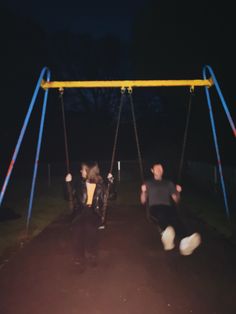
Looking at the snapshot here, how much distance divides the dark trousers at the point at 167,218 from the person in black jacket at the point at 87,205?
0.85 metres

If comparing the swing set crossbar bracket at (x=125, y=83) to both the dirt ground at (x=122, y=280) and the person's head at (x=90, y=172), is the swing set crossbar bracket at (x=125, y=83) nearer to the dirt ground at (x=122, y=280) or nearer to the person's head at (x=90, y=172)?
the person's head at (x=90, y=172)

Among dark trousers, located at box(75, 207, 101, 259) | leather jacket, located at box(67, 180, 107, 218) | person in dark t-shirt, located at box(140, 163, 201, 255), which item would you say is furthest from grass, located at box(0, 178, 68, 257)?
person in dark t-shirt, located at box(140, 163, 201, 255)

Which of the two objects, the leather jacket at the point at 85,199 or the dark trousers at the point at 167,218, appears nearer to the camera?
the dark trousers at the point at 167,218

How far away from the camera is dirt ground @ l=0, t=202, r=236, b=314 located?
13.6 ft

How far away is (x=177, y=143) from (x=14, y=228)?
20.2 metres

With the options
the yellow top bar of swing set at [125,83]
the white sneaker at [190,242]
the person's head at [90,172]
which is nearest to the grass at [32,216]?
the person's head at [90,172]

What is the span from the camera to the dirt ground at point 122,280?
13.6ft

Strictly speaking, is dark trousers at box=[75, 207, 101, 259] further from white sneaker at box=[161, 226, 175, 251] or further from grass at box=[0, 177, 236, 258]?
grass at box=[0, 177, 236, 258]

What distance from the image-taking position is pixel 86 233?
5965 millimetres

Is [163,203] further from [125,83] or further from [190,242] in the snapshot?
[125,83]

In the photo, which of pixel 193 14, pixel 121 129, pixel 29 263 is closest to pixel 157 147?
pixel 121 129

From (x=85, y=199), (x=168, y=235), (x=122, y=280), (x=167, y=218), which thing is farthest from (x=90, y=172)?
(x=122, y=280)

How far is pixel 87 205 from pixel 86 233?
0.50m

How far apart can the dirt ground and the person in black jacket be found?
0.30m
